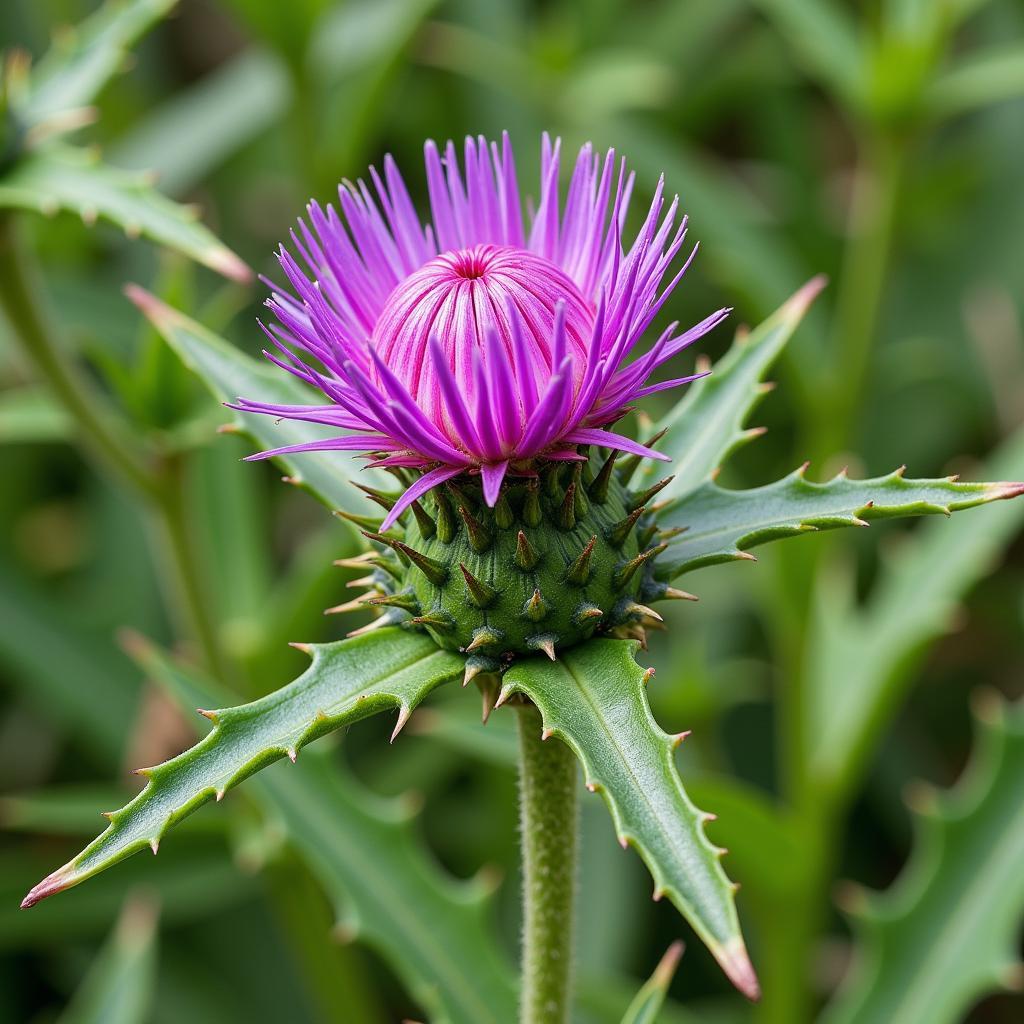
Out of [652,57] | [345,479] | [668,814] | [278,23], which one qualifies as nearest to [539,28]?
[652,57]

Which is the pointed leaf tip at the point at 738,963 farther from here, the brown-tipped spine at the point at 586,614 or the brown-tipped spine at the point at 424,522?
the brown-tipped spine at the point at 424,522

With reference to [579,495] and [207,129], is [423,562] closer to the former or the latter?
[579,495]

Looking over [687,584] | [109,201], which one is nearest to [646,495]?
[109,201]

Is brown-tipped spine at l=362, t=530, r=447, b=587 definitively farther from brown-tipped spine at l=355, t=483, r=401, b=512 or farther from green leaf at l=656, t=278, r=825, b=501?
green leaf at l=656, t=278, r=825, b=501

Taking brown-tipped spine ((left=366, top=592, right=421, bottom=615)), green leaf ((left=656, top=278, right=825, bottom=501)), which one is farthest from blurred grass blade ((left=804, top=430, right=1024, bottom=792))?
→ brown-tipped spine ((left=366, top=592, right=421, bottom=615))

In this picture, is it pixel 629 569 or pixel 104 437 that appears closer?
pixel 629 569

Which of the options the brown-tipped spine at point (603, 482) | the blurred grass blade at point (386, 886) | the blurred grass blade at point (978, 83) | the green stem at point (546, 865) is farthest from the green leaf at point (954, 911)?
the blurred grass blade at point (978, 83)
